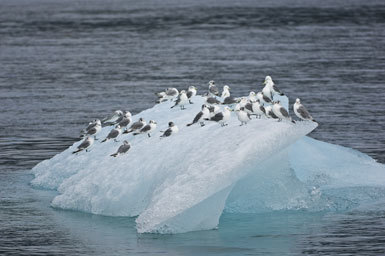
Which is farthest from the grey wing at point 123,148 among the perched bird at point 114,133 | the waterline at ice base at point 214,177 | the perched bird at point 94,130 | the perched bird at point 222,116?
the perched bird at point 94,130

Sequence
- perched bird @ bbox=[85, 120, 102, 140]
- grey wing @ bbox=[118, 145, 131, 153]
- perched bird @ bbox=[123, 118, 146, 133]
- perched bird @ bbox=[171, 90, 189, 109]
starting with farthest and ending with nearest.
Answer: perched bird @ bbox=[171, 90, 189, 109] < perched bird @ bbox=[85, 120, 102, 140] < perched bird @ bbox=[123, 118, 146, 133] < grey wing @ bbox=[118, 145, 131, 153]

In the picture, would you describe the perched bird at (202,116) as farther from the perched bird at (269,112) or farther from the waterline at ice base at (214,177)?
the perched bird at (269,112)

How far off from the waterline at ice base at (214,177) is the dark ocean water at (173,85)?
0.45 metres

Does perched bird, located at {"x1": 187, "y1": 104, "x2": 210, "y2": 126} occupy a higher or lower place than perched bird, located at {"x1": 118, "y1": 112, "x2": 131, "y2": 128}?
higher

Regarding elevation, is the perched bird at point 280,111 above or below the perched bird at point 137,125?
above

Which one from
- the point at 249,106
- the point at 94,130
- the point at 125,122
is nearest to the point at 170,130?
the point at 249,106

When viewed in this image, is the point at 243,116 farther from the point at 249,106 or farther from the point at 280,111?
the point at 280,111

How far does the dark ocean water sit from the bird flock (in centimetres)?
223

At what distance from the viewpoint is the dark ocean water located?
1922 centimetres

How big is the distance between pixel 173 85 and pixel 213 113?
23.4 meters

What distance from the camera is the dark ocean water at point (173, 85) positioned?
63.1 ft

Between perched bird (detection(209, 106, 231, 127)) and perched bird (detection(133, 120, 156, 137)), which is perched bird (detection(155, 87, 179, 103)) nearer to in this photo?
perched bird (detection(133, 120, 156, 137))

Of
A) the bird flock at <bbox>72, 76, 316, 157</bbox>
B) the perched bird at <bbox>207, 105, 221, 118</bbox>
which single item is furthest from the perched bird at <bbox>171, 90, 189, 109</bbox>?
the perched bird at <bbox>207, 105, 221, 118</bbox>

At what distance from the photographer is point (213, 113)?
74.1ft
